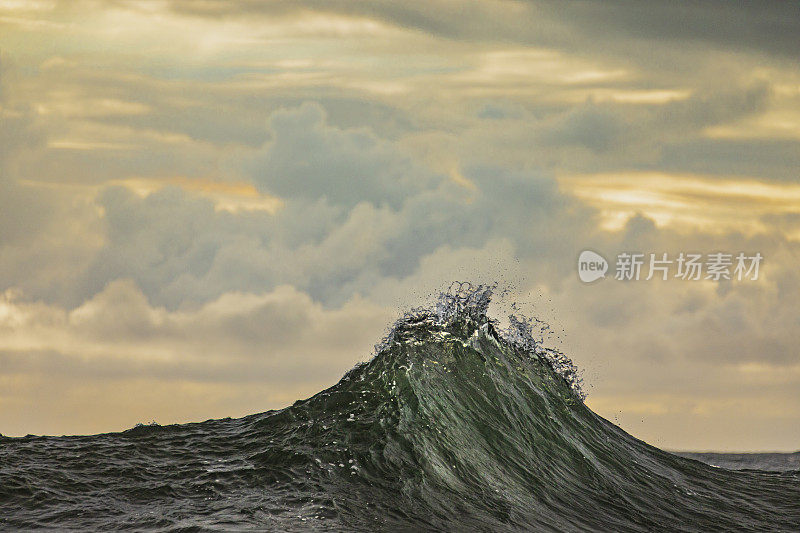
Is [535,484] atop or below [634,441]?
below

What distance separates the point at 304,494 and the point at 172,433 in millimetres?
3680

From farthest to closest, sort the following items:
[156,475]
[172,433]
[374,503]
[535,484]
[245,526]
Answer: [172,433] → [535,484] → [156,475] → [374,503] → [245,526]

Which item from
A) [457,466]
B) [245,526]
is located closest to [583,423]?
[457,466]

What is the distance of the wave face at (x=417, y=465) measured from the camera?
1002cm

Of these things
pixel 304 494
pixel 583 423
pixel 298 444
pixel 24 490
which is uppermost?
pixel 583 423

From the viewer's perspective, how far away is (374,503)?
1002 cm

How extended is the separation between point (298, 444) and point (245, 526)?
2.49 metres

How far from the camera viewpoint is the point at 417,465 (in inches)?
438

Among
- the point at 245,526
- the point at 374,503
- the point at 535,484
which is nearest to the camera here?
the point at 245,526

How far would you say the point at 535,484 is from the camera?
11.9 m

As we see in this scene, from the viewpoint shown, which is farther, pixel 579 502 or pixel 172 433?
pixel 172 433

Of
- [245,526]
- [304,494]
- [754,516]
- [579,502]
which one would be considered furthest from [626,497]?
[245,526]

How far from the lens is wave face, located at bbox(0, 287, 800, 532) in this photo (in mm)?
10016

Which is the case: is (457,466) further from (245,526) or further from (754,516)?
(754,516)
